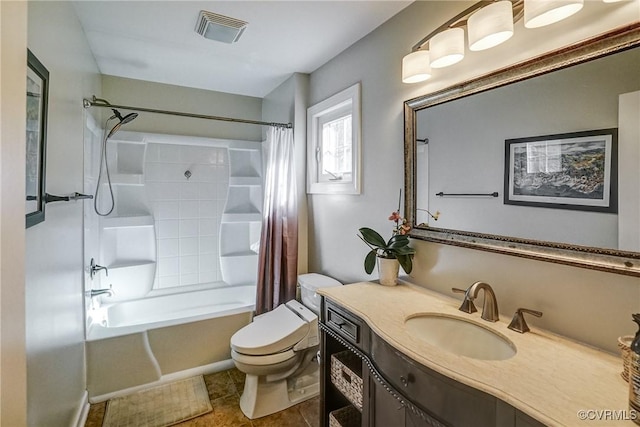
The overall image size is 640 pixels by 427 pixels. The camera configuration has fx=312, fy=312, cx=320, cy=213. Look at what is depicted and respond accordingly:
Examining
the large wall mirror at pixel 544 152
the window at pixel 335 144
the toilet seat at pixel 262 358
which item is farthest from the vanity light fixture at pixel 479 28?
the toilet seat at pixel 262 358

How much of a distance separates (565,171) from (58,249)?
2.18 m

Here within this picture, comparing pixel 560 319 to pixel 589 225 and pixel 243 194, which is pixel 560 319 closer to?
pixel 589 225

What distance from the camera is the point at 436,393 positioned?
0.93 metres

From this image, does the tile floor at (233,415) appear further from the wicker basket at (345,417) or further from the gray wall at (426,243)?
the gray wall at (426,243)

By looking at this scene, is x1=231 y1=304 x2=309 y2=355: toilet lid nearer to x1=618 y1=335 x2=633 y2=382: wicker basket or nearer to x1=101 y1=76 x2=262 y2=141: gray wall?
x1=618 y1=335 x2=633 y2=382: wicker basket

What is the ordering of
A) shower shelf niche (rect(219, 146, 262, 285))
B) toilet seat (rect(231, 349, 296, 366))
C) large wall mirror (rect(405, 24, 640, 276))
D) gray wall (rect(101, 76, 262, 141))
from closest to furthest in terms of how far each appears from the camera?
large wall mirror (rect(405, 24, 640, 276)) → toilet seat (rect(231, 349, 296, 366)) → gray wall (rect(101, 76, 262, 141)) → shower shelf niche (rect(219, 146, 262, 285))

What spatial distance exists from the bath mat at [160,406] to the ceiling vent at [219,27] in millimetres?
2424

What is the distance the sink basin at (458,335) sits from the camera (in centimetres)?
114

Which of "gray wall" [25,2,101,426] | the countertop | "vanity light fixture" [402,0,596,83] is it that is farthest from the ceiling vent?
the countertop

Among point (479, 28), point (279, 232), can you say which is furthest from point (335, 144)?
point (479, 28)

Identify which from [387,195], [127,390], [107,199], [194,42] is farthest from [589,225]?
[107,199]

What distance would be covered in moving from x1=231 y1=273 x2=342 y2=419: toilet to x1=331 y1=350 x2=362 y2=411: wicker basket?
437mm

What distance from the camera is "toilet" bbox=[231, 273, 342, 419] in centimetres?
192

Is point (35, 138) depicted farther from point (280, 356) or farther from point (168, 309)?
point (168, 309)
